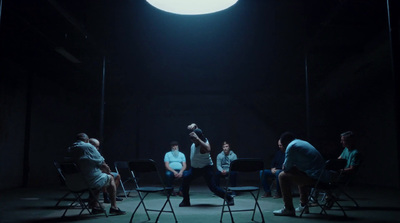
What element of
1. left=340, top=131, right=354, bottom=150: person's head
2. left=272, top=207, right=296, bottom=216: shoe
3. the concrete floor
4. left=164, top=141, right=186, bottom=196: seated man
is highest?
left=340, top=131, right=354, bottom=150: person's head

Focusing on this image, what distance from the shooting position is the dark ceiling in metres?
6.10

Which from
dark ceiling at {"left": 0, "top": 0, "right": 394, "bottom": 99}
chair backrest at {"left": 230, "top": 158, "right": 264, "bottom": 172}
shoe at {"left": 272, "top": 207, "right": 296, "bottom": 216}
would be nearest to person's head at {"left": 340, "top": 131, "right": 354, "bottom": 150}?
shoe at {"left": 272, "top": 207, "right": 296, "bottom": 216}

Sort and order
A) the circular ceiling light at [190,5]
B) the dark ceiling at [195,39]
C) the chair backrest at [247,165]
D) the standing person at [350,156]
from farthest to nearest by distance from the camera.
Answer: the dark ceiling at [195,39] < the standing person at [350,156] < the circular ceiling light at [190,5] < the chair backrest at [247,165]

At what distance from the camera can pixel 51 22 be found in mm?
6008

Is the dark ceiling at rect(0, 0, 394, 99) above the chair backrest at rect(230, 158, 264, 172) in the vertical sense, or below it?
above

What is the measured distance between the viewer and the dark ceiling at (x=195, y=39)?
610cm

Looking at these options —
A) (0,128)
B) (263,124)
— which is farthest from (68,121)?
(263,124)

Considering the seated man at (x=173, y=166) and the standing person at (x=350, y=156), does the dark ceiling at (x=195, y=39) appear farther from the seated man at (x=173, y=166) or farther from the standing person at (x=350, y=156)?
the seated man at (x=173, y=166)

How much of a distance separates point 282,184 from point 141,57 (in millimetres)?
5790

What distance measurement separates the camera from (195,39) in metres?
8.17

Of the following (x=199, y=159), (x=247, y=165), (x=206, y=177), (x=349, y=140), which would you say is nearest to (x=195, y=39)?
(x=199, y=159)

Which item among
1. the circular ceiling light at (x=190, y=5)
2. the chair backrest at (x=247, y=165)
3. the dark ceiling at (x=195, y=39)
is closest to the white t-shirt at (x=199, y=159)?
the chair backrest at (x=247, y=165)

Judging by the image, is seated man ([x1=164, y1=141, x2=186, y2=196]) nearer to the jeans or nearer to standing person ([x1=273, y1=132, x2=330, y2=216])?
the jeans

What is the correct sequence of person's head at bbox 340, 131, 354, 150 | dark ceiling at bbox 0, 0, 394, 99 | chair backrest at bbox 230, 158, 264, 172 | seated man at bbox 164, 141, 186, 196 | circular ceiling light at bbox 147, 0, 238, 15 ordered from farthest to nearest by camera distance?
seated man at bbox 164, 141, 186, 196 < dark ceiling at bbox 0, 0, 394, 99 < person's head at bbox 340, 131, 354, 150 < circular ceiling light at bbox 147, 0, 238, 15 < chair backrest at bbox 230, 158, 264, 172
